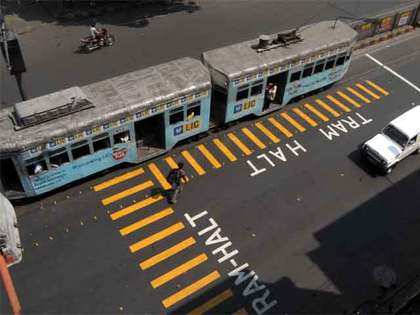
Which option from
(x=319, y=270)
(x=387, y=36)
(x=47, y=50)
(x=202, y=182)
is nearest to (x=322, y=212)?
(x=319, y=270)

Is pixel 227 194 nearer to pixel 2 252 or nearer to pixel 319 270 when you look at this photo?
pixel 319 270

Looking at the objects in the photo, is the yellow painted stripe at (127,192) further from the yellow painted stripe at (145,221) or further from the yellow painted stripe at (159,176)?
the yellow painted stripe at (145,221)

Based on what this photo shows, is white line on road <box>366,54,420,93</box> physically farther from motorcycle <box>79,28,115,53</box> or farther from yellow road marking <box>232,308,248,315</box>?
yellow road marking <box>232,308,248,315</box>

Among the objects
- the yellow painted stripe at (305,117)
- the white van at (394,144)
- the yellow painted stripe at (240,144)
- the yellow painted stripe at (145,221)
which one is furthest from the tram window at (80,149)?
the white van at (394,144)

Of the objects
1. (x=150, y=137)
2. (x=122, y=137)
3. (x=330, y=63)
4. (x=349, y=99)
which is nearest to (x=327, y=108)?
(x=349, y=99)

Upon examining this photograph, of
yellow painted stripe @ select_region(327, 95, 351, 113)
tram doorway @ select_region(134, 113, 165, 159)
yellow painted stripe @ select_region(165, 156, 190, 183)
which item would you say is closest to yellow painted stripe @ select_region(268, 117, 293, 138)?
yellow painted stripe @ select_region(327, 95, 351, 113)

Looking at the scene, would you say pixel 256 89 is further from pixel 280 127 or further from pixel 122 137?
pixel 122 137
